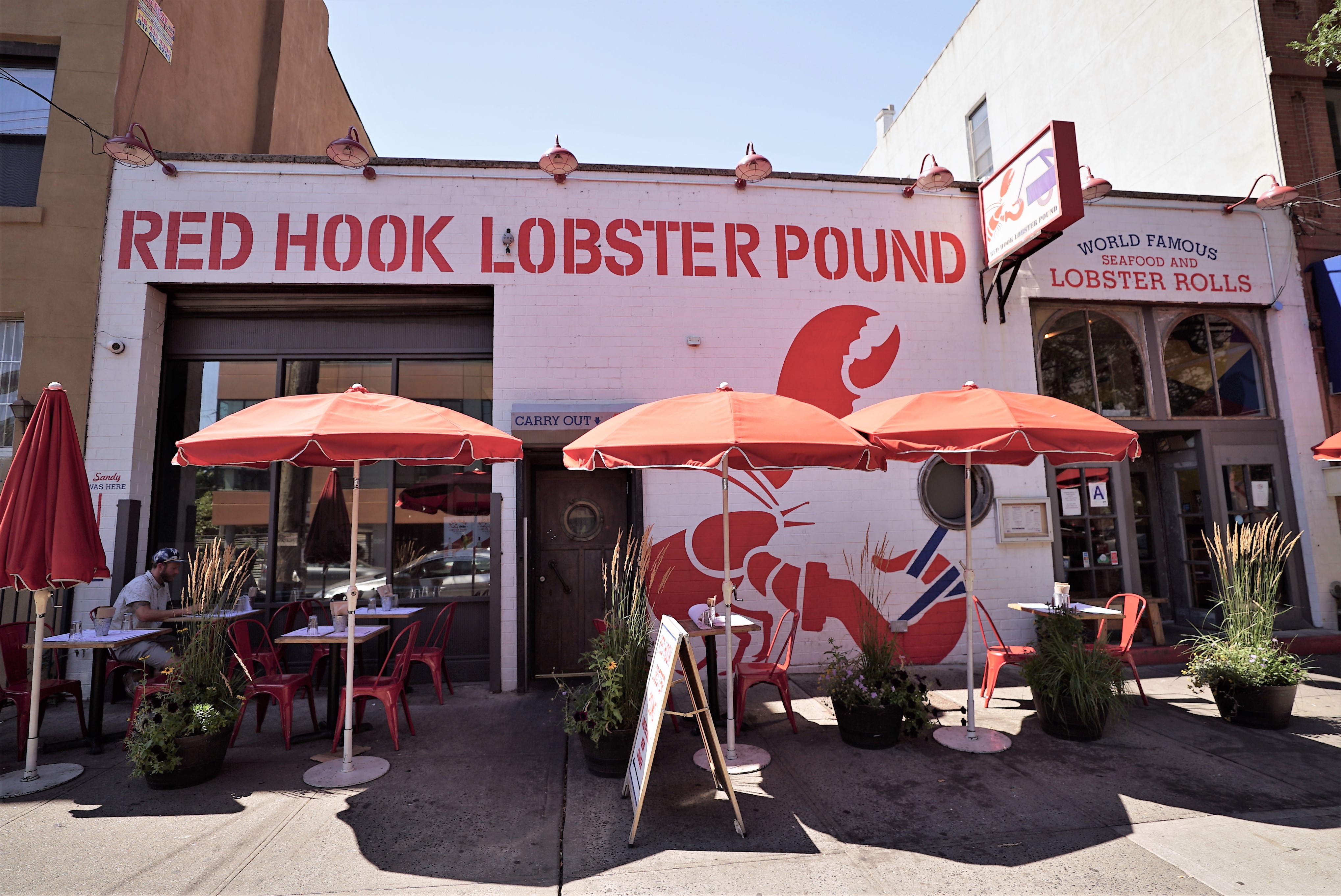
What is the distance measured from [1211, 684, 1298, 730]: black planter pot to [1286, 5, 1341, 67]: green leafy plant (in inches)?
281

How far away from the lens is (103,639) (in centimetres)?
508

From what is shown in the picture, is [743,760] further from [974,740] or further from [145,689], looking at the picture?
[145,689]

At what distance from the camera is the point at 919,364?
307 inches

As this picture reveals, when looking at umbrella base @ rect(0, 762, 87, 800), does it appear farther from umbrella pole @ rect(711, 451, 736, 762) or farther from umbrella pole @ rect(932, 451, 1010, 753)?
umbrella pole @ rect(932, 451, 1010, 753)

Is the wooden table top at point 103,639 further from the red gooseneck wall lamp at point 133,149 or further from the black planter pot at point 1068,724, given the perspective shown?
the black planter pot at point 1068,724

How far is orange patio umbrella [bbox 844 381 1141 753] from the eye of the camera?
451 cm

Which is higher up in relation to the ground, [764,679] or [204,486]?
[204,486]

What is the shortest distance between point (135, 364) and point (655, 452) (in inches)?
238

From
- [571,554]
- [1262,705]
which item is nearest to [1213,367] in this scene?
[1262,705]

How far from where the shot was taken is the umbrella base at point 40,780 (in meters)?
4.34

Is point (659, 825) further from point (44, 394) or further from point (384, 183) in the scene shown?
point (384, 183)

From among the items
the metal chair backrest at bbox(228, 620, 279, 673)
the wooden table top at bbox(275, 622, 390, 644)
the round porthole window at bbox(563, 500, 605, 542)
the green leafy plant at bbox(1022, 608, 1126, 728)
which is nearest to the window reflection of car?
the round porthole window at bbox(563, 500, 605, 542)

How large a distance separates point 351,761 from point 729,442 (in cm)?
335

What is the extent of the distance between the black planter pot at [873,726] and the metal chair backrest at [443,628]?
356 cm
